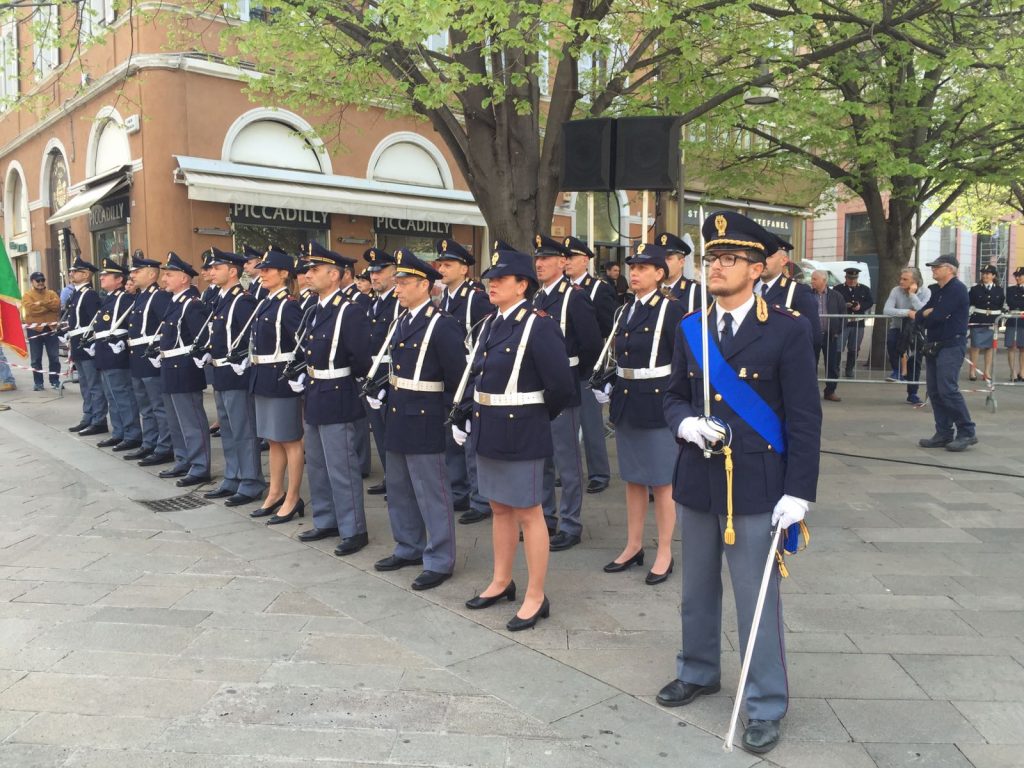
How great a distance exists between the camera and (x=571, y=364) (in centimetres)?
619

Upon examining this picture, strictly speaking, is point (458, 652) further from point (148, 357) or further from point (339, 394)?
point (148, 357)

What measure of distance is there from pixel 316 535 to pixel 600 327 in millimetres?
2694

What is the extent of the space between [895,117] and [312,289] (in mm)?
11326

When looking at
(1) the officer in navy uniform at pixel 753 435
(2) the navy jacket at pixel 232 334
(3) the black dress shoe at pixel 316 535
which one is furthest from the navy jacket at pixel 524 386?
(2) the navy jacket at pixel 232 334

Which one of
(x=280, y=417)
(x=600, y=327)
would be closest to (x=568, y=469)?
(x=600, y=327)

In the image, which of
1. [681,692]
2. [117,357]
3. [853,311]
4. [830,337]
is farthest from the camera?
[853,311]

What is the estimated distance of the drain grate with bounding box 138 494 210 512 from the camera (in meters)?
7.16

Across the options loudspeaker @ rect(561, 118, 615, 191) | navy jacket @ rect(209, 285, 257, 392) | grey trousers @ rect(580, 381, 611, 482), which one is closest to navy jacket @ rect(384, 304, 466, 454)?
navy jacket @ rect(209, 285, 257, 392)

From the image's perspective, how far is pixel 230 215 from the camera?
54.2 ft

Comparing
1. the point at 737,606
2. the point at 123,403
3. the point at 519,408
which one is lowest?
the point at 737,606

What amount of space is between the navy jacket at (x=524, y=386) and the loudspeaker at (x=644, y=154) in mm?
3693

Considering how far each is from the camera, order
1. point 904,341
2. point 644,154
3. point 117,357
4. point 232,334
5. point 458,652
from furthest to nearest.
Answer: point 904,341, point 117,357, point 644,154, point 232,334, point 458,652

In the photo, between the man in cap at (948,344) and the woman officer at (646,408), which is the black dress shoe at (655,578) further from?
the man in cap at (948,344)

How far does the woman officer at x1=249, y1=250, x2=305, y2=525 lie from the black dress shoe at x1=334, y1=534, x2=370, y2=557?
0.97 meters
